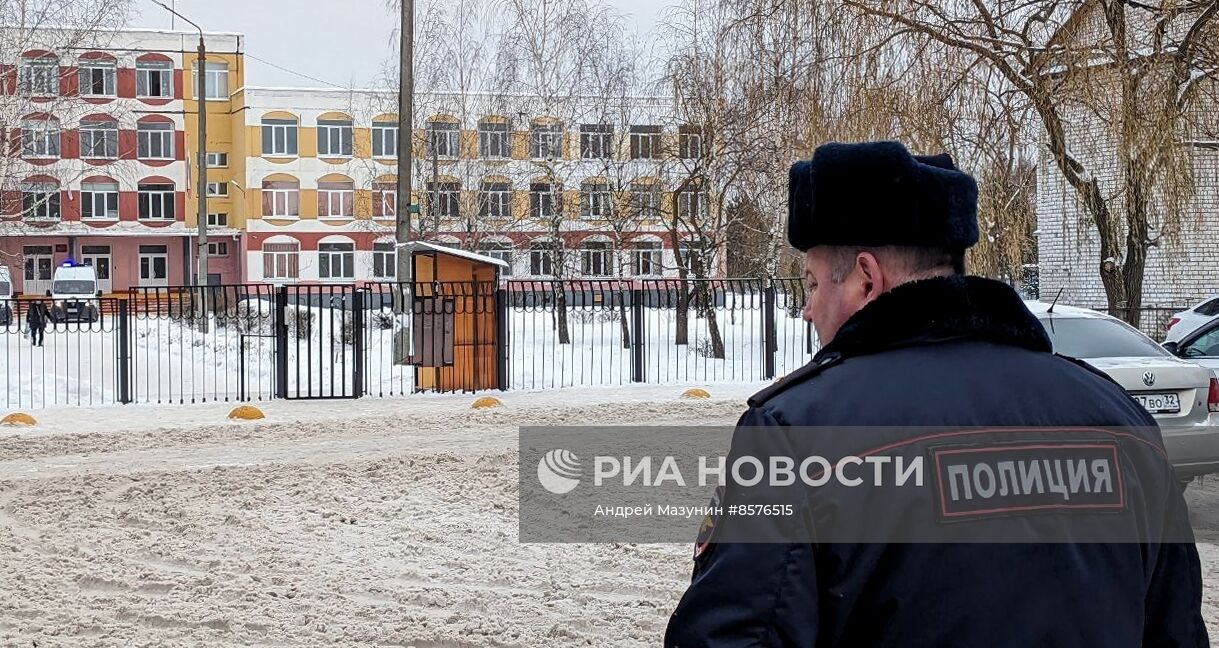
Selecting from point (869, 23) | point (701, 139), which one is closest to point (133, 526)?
point (869, 23)

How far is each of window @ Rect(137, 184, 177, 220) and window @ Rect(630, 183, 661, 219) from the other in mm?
33435

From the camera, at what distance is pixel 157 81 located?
64.6 meters

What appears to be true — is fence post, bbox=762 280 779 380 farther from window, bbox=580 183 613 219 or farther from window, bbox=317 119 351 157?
window, bbox=317 119 351 157

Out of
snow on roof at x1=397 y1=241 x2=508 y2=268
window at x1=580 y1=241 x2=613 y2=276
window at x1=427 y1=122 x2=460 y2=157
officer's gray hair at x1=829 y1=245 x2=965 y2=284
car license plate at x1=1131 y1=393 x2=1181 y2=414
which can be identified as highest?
window at x1=427 y1=122 x2=460 y2=157

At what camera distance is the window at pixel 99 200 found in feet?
211

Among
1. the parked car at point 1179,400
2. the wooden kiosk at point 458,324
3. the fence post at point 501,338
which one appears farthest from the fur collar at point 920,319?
the fence post at point 501,338

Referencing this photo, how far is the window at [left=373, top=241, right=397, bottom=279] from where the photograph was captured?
62125 mm

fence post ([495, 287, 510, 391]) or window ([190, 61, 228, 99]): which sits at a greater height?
window ([190, 61, 228, 99])

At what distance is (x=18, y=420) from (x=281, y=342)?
361cm

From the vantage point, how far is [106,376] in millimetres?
23281

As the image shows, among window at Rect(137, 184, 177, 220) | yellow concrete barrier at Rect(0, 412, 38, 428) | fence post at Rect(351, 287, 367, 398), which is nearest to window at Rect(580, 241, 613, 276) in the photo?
window at Rect(137, 184, 177, 220)

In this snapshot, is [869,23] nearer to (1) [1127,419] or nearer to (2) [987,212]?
(2) [987,212]

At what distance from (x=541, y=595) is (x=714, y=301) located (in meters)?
18.9

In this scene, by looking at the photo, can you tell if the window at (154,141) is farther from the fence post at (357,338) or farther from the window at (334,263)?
the fence post at (357,338)
